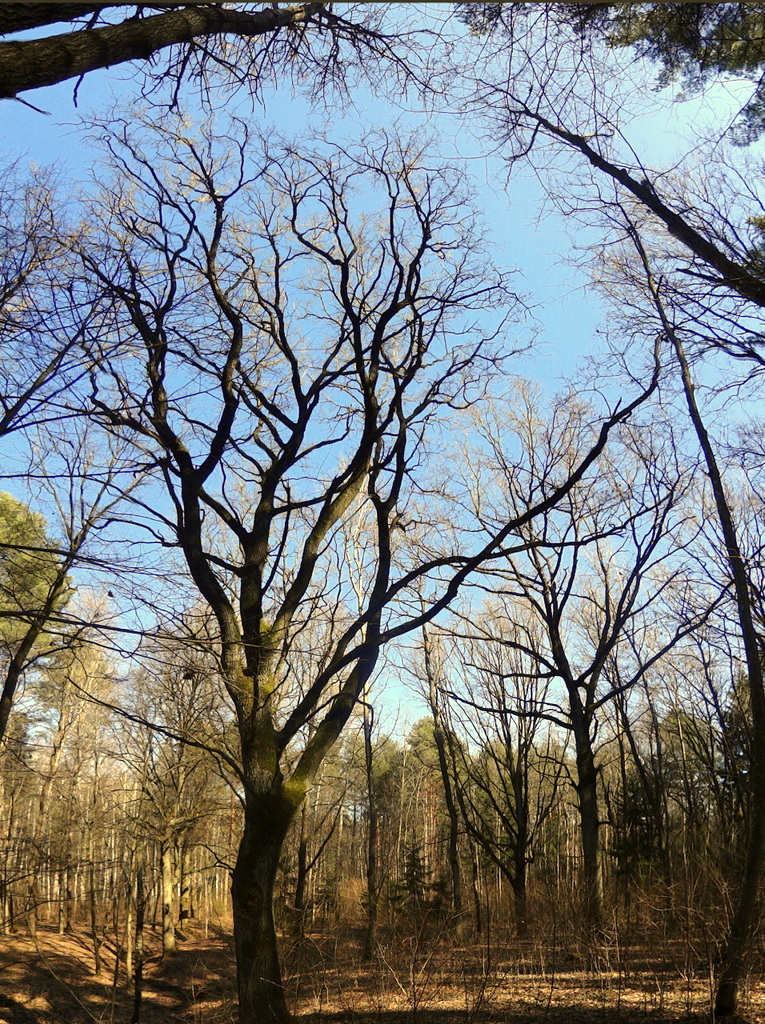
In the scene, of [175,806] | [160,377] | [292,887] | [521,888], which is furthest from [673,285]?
[292,887]

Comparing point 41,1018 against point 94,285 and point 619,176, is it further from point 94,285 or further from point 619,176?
point 619,176

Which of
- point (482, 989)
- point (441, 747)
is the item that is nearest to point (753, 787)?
point (482, 989)

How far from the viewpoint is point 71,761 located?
24625 millimetres

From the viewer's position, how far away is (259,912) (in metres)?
5.69

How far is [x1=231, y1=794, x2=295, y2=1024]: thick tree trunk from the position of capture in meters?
5.49

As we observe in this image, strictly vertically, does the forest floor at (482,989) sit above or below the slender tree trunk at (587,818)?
below

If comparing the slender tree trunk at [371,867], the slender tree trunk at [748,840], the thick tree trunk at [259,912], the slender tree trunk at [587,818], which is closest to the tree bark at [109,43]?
the slender tree trunk at [748,840]

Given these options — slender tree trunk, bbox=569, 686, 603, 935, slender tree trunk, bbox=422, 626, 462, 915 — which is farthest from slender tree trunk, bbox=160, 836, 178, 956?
slender tree trunk, bbox=569, 686, 603, 935

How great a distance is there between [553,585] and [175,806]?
1129cm

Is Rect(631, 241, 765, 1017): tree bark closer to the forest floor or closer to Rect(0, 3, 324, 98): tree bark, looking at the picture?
the forest floor

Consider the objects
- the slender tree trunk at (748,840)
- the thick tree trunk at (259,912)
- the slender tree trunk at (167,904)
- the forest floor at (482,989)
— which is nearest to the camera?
the thick tree trunk at (259,912)

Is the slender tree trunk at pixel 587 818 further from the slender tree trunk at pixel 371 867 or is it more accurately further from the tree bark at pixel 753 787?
the slender tree trunk at pixel 371 867

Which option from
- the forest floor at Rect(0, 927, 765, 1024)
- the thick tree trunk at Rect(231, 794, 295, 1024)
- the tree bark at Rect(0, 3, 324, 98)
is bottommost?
the forest floor at Rect(0, 927, 765, 1024)

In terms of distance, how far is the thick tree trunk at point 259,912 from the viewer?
5.49 m
